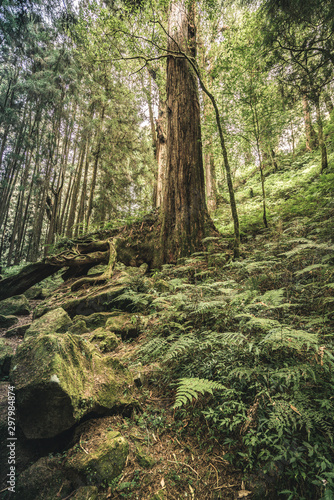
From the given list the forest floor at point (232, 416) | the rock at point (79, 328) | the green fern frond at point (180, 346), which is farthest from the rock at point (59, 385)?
the rock at point (79, 328)

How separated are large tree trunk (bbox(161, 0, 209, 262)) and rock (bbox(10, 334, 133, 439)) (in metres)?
3.37

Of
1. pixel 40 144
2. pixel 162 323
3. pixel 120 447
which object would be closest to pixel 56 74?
pixel 40 144

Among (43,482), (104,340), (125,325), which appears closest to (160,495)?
(43,482)

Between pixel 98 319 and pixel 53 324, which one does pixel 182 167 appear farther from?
pixel 53 324

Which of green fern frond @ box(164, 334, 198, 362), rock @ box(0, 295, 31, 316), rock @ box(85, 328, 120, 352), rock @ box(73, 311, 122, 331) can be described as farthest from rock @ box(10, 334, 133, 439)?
rock @ box(0, 295, 31, 316)

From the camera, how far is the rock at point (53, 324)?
3.78m

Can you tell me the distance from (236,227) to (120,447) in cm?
397

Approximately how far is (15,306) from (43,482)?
6.07m

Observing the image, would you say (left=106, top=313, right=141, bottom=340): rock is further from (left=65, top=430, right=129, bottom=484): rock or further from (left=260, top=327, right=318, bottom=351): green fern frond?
(left=260, top=327, right=318, bottom=351): green fern frond

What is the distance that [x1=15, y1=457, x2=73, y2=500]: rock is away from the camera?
4.66 feet

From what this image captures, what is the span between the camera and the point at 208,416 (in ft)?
5.48

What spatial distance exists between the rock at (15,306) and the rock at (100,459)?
591cm

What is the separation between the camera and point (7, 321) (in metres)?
5.76

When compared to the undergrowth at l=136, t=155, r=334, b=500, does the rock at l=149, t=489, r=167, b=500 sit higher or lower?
lower
